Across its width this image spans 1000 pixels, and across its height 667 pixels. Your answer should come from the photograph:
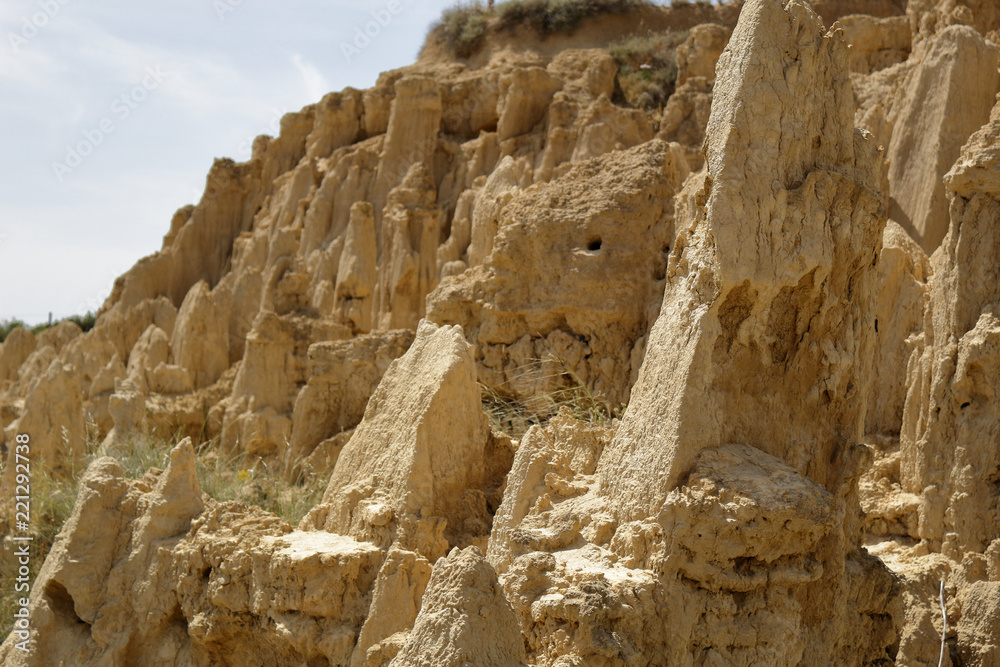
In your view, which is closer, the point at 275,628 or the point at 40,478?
the point at 275,628

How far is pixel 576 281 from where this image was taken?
6.97 meters

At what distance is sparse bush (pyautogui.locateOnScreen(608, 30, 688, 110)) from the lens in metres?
16.8

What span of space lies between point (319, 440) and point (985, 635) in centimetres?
583

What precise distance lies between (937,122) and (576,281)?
3.83 meters

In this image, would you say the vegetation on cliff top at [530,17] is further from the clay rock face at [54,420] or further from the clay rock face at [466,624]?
the clay rock face at [466,624]

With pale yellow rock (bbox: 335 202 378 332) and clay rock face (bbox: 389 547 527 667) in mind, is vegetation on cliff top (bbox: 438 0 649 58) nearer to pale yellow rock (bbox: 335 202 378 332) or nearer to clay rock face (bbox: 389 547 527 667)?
pale yellow rock (bbox: 335 202 378 332)

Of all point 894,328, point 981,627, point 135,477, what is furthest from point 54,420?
point 981,627

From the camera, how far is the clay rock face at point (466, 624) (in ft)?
10.3

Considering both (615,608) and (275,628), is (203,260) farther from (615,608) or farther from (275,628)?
(615,608)

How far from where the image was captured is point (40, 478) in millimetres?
8062

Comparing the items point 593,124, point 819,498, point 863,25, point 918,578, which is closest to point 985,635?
point 918,578

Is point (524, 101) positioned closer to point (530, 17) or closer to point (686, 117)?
point (686, 117)

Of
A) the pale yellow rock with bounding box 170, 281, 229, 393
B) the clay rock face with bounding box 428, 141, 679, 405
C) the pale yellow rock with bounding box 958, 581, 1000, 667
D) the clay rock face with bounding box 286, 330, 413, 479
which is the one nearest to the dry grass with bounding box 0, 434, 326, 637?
the clay rock face with bounding box 286, 330, 413, 479

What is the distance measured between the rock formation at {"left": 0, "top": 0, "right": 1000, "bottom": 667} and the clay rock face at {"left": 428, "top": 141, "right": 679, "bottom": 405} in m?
0.02
